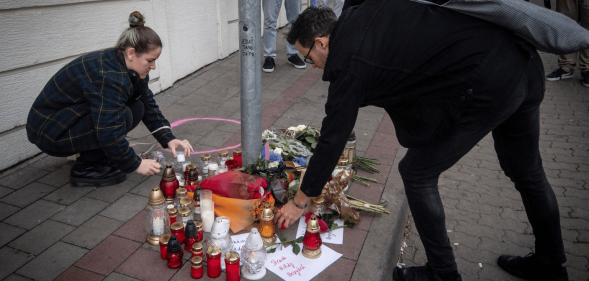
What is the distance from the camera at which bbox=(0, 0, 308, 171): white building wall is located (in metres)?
3.40

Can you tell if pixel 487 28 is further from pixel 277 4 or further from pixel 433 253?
pixel 277 4

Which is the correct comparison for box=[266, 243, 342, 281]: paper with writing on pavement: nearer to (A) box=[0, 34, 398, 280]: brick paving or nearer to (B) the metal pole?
(A) box=[0, 34, 398, 280]: brick paving

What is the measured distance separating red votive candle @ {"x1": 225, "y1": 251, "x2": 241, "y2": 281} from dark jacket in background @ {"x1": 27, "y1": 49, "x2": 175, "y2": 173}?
43.5 inches

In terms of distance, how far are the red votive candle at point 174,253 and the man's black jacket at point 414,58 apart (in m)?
1.05

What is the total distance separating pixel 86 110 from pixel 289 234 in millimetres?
1610

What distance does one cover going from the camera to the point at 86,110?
2.93 metres

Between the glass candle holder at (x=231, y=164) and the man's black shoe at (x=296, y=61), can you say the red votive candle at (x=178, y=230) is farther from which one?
the man's black shoe at (x=296, y=61)

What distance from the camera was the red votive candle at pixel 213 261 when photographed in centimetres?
220

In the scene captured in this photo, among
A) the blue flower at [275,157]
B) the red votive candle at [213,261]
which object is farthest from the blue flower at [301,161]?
the red votive candle at [213,261]

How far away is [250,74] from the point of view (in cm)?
299

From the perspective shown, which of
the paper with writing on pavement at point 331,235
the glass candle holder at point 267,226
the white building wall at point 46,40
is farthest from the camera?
the white building wall at point 46,40

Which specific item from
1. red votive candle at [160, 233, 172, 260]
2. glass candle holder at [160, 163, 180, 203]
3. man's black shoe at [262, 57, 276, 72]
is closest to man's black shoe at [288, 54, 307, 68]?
man's black shoe at [262, 57, 276, 72]

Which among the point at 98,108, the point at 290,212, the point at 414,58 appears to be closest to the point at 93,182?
the point at 98,108

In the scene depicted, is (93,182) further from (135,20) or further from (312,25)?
(312,25)
